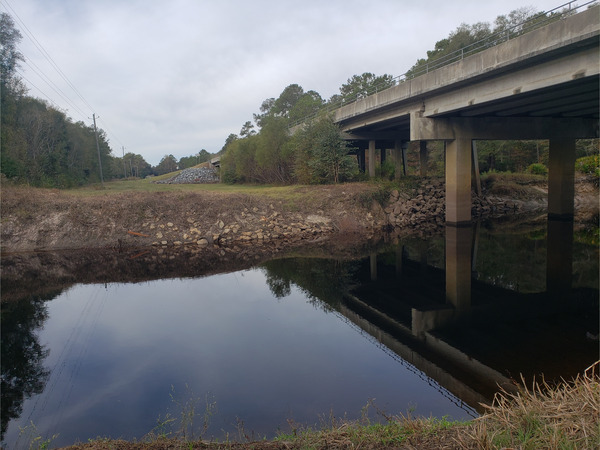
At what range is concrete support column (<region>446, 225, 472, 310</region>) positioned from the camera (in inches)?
527

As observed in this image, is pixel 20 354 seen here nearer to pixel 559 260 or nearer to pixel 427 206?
pixel 559 260

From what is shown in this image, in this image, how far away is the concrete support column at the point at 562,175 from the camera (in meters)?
29.3

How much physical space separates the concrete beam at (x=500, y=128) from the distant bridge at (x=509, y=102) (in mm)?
63

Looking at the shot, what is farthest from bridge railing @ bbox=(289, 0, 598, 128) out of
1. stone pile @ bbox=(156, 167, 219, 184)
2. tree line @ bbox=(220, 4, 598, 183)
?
stone pile @ bbox=(156, 167, 219, 184)

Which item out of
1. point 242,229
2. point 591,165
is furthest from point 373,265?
point 591,165

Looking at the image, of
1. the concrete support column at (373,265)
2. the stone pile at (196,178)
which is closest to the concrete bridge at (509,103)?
the concrete support column at (373,265)

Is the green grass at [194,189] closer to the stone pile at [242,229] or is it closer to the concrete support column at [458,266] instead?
the stone pile at [242,229]

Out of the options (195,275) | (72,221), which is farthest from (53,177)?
(195,275)

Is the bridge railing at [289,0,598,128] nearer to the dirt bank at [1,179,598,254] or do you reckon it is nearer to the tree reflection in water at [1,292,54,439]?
the dirt bank at [1,179,598,254]

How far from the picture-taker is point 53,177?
44.2 m

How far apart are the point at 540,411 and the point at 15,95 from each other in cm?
4914

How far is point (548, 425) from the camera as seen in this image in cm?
431

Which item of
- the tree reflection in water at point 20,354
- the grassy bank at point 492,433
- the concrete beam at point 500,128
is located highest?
the concrete beam at point 500,128

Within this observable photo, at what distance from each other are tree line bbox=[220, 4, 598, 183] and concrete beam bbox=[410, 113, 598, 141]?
140 inches
